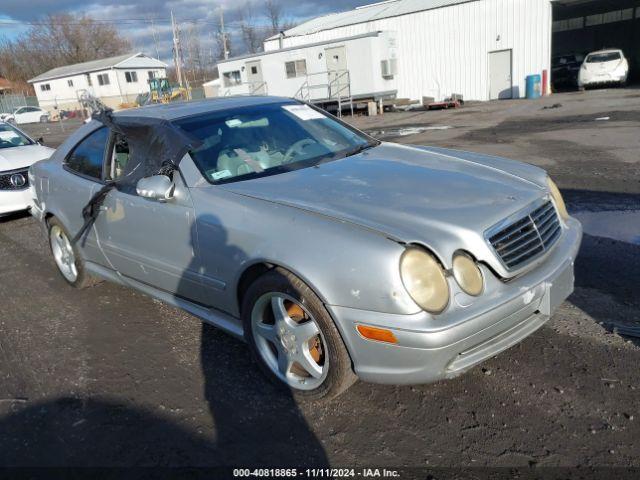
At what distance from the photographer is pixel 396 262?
2367mm

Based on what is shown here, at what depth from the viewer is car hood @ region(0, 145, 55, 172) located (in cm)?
780

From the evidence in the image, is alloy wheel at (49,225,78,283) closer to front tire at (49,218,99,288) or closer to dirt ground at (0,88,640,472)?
front tire at (49,218,99,288)

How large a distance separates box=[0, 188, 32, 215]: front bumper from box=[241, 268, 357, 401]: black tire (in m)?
6.29

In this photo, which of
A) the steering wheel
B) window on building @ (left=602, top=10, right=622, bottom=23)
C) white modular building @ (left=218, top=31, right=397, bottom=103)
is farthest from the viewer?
window on building @ (left=602, top=10, right=622, bottom=23)

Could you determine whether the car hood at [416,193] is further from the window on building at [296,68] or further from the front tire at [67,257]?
the window on building at [296,68]

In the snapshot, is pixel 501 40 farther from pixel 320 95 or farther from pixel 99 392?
pixel 99 392

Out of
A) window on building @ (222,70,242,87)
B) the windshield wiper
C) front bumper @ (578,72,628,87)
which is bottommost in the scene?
front bumper @ (578,72,628,87)

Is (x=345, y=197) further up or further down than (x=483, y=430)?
further up

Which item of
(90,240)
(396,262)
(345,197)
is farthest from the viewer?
(90,240)

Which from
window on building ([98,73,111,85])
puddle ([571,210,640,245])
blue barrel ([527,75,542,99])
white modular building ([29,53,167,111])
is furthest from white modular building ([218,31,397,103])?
window on building ([98,73,111,85])

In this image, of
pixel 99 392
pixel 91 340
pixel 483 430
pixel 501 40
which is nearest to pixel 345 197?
pixel 483 430

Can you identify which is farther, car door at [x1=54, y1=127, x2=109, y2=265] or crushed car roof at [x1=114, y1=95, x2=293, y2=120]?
car door at [x1=54, y1=127, x2=109, y2=265]

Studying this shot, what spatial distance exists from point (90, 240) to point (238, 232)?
190 cm

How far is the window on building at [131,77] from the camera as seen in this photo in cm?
5428
